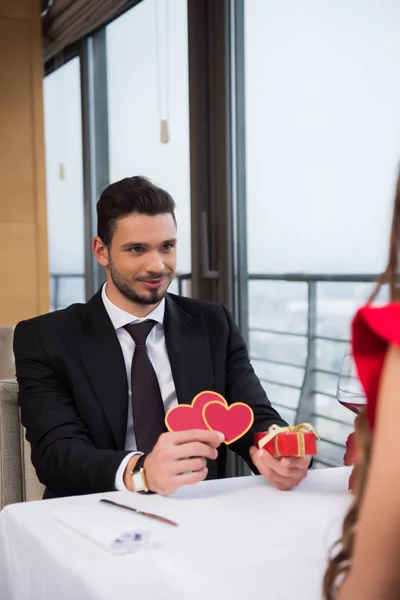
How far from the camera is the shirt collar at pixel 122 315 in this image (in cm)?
192

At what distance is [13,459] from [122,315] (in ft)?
1.38

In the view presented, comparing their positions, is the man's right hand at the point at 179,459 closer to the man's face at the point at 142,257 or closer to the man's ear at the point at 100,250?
the man's face at the point at 142,257

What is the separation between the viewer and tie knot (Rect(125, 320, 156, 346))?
1907 millimetres

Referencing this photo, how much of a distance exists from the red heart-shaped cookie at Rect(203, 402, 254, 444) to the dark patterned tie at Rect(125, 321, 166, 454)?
16.2 inches

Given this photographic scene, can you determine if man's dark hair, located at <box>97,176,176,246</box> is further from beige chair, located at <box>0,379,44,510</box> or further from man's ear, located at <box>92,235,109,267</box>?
Answer: beige chair, located at <box>0,379,44,510</box>

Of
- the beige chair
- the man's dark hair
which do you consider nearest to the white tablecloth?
the beige chair

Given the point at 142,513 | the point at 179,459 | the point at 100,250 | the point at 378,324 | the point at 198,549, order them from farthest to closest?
the point at 100,250 < the point at 179,459 < the point at 142,513 < the point at 198,549 < the point at 378,324

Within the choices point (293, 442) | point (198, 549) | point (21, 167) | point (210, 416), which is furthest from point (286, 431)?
point (21, 167)

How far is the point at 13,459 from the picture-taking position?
1.83m

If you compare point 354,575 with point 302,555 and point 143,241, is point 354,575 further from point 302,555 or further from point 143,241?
point 143,241

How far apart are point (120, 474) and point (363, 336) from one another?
41.7 inches

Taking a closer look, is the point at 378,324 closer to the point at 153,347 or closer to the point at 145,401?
the point at 145,401

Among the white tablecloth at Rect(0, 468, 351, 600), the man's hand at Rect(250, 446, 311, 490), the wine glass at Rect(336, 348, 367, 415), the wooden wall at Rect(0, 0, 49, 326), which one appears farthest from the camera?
the wooden wall at Rect(0, 0, 49, 326)

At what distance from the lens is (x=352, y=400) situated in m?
1.27
